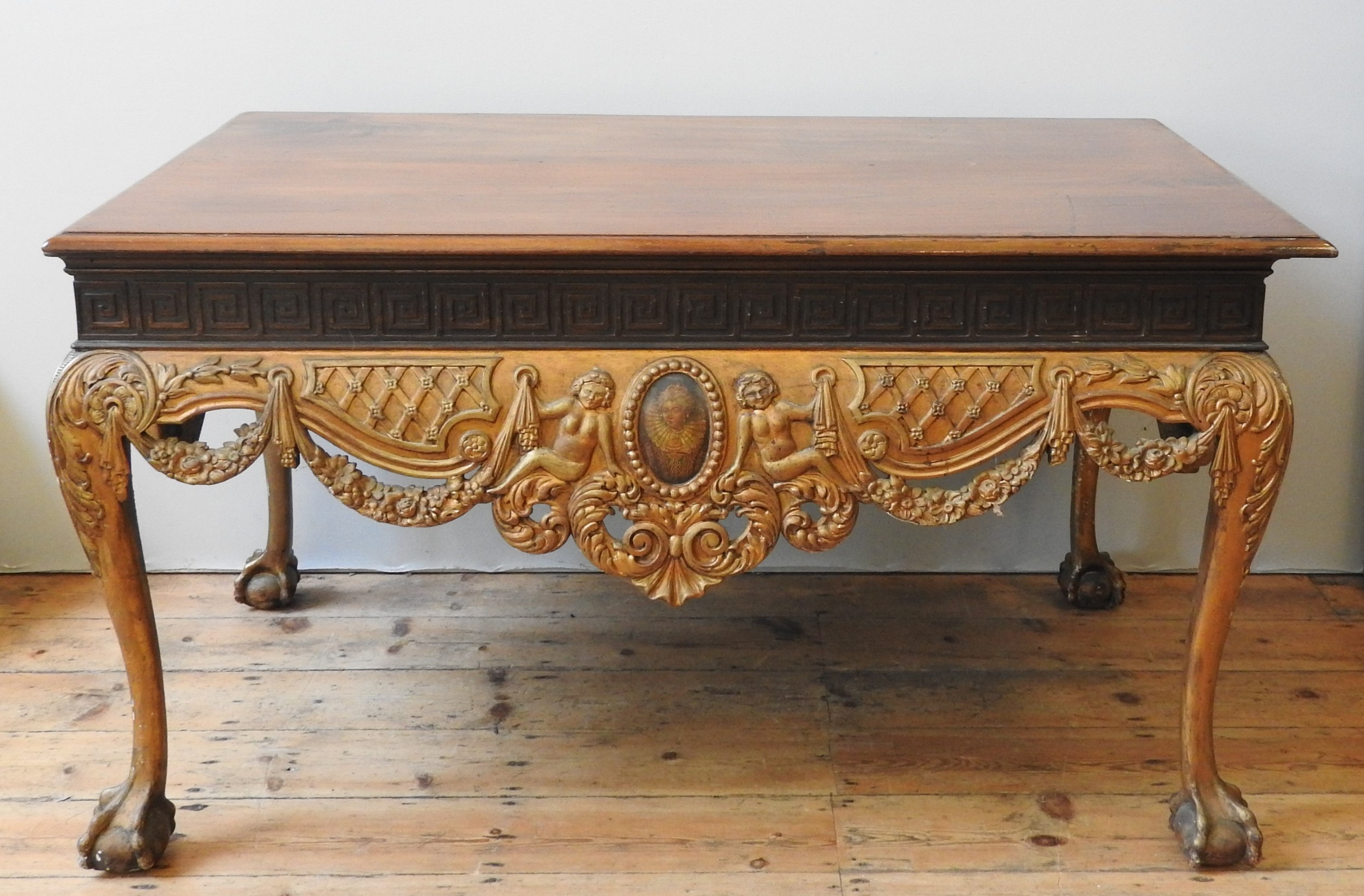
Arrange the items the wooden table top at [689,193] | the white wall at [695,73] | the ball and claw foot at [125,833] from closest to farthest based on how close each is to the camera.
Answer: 1. the wooden table top at [689,193]
2. the ball and claw foot at [125,833]
3. the white wall at [695,73]

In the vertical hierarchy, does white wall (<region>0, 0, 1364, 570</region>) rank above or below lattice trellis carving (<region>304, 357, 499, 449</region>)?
above

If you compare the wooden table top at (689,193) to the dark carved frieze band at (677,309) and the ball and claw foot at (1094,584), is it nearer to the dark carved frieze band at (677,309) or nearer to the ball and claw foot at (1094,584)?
the dark carved frieze band at (677,309)

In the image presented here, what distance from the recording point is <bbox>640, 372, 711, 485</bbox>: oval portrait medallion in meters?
1.76

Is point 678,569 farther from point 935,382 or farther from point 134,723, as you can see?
point 134,723

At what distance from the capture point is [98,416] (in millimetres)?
1771

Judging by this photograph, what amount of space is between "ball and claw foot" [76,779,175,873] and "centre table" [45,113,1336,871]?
342mm

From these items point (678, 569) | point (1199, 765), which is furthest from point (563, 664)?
point (1199, 765)

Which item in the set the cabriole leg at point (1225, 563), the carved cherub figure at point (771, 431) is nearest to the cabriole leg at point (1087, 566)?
the cabriole leg at point (1225, 563)

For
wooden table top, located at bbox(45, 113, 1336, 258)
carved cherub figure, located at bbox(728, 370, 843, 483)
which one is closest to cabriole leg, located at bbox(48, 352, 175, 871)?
wooden table top, located at bbox(45, 113, 1336, 258)

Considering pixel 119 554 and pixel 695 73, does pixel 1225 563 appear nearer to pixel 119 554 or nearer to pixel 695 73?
pixel 695 73

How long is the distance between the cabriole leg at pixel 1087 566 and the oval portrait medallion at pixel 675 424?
3.51 feet

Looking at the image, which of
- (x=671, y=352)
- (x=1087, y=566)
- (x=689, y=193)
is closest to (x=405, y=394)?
(x=671, y=352)

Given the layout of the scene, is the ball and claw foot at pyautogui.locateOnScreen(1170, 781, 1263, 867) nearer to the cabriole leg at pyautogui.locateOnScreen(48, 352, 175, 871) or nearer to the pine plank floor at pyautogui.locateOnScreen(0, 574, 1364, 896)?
the pine plank floor at pyautogui.locateOnScreen(0, 574, 1364, 896)

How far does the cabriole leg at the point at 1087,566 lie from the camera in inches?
102
